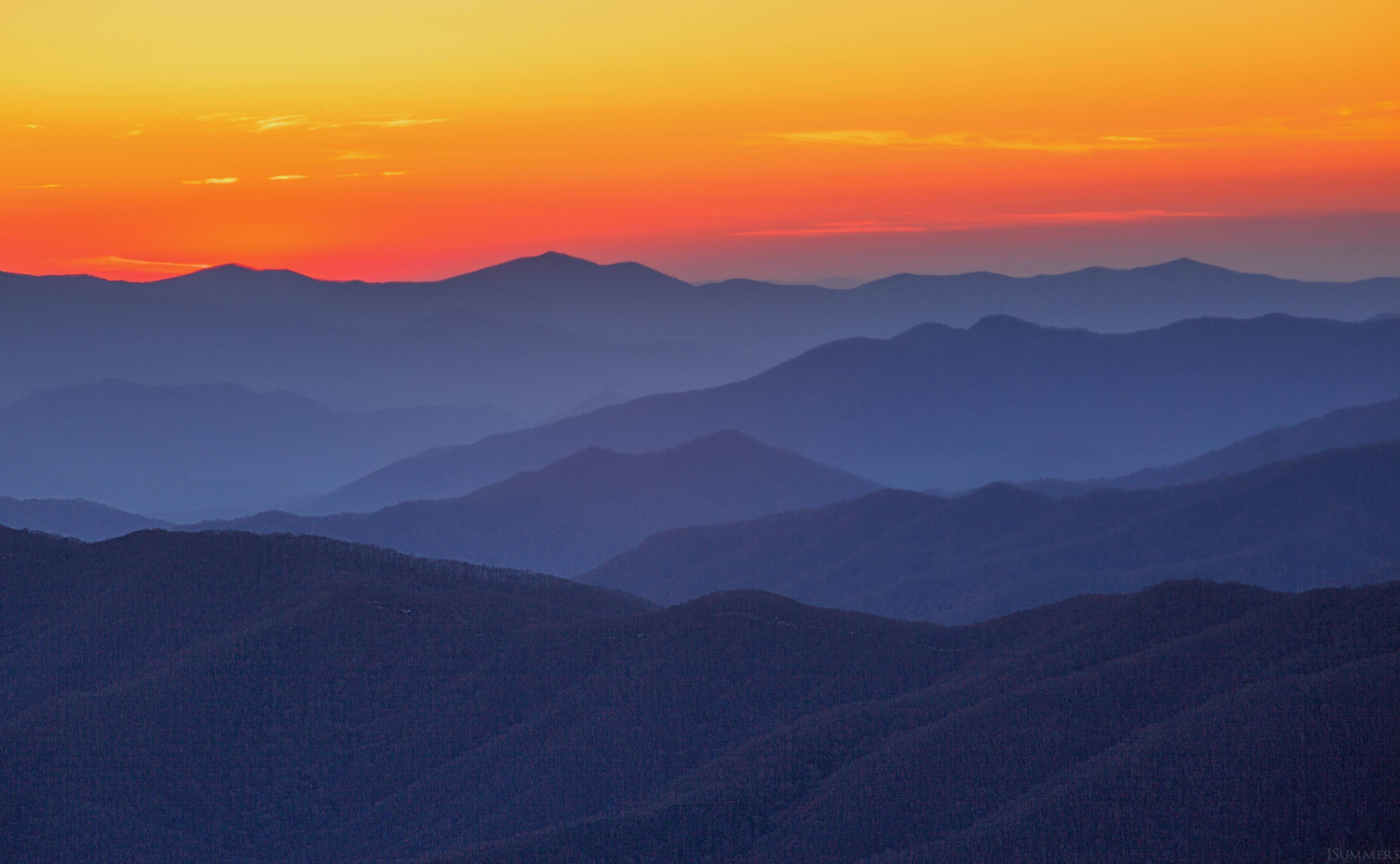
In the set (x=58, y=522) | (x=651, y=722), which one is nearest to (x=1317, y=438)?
(x=651, y=722)

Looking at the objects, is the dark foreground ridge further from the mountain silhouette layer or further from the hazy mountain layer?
the hazy mountain layer

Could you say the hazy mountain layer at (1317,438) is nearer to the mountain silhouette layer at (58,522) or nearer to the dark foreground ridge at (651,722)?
the dark foreground ridge at (651,722)

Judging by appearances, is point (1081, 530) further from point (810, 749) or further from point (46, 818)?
point (46, 818)

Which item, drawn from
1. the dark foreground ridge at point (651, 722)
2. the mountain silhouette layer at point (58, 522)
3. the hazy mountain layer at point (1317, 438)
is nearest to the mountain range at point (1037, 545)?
the hazy mountain layer at point (1317, 438)

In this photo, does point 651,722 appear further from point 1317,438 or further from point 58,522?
point 58,522

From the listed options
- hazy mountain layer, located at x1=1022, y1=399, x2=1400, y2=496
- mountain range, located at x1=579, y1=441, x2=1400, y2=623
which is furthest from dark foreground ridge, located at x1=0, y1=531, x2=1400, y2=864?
hazy mountain layer, located at x1=1022, y1=399, x2=1400, y2=496

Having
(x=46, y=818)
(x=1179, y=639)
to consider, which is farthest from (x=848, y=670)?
(x=46, y=818)
